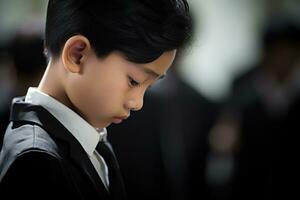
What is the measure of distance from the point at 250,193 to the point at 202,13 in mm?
2684

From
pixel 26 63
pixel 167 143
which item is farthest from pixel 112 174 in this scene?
pixel 167 143

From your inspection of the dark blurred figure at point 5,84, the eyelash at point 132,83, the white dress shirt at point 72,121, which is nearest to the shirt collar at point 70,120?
the white dress shirt at point 72,121

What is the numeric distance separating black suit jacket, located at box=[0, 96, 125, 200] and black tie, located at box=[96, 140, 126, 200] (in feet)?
0.23

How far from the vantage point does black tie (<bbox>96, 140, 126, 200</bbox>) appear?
1.38m

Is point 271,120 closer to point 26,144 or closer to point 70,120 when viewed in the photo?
point 70,120

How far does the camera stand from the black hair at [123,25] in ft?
4.15

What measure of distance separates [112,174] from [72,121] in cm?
16

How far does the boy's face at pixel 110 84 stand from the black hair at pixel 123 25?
0.06 feet

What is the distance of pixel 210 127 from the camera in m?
3.28

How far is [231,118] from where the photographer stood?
338 centimetres

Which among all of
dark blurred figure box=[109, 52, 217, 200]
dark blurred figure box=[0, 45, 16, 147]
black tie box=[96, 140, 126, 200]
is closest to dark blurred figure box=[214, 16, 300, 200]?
dark blurred figure box=[109, 52, 217, 200]

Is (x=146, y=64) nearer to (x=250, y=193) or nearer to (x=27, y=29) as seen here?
(x=27, y=29)

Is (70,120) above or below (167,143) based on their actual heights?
above

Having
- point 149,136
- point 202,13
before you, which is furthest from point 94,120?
point 202,13
